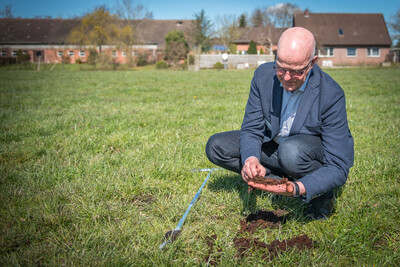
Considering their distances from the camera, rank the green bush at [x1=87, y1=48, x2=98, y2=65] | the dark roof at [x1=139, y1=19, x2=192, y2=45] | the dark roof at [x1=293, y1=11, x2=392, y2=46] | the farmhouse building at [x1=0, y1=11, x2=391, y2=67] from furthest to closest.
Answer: the dark roof at [x1=139, y1=19, x2=192, y2=45], the dark roof at [x1=293, y1=11, x2=392, y2=46], the farmhouse building at [x1=0, y1=11, x2=391, y2=67], the green bush at [x1=87, y1=48, x2=98, y2=65]

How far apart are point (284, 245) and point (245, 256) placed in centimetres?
30

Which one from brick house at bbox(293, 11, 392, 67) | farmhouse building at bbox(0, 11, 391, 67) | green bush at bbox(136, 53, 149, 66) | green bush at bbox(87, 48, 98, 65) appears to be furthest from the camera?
brick house at bbox(293, 11, 392, 67)

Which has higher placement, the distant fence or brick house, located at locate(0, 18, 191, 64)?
brick house, located at locate(0, 18, 191, 64)

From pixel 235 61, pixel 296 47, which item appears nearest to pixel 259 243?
pixel 296 47

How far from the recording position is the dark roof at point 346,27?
44969 millimetres

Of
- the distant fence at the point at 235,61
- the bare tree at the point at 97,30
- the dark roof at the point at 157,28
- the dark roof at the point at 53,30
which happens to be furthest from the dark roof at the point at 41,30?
the distant fence at the point at 235,61

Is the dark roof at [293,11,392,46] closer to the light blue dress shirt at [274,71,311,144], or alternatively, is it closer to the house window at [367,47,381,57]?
the house window at [367,47,381,57]

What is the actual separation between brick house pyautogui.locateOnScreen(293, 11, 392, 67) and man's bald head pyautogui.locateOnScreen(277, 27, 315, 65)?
45947mm

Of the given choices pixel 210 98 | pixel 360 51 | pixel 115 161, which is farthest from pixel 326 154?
pixel 360 51

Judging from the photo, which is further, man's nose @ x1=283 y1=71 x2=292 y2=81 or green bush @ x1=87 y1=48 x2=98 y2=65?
green bush @ x1=87 y1=48 x2=98 y2=65

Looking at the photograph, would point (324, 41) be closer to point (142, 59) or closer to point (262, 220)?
point (142, 59)

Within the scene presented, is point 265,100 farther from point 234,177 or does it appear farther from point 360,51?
point 360,51

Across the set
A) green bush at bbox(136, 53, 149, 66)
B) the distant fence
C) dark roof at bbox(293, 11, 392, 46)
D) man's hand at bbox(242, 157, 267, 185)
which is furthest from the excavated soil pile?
dark roof at bbox(293, 11, 392, 46)

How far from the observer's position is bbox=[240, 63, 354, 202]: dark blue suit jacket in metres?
2.16
